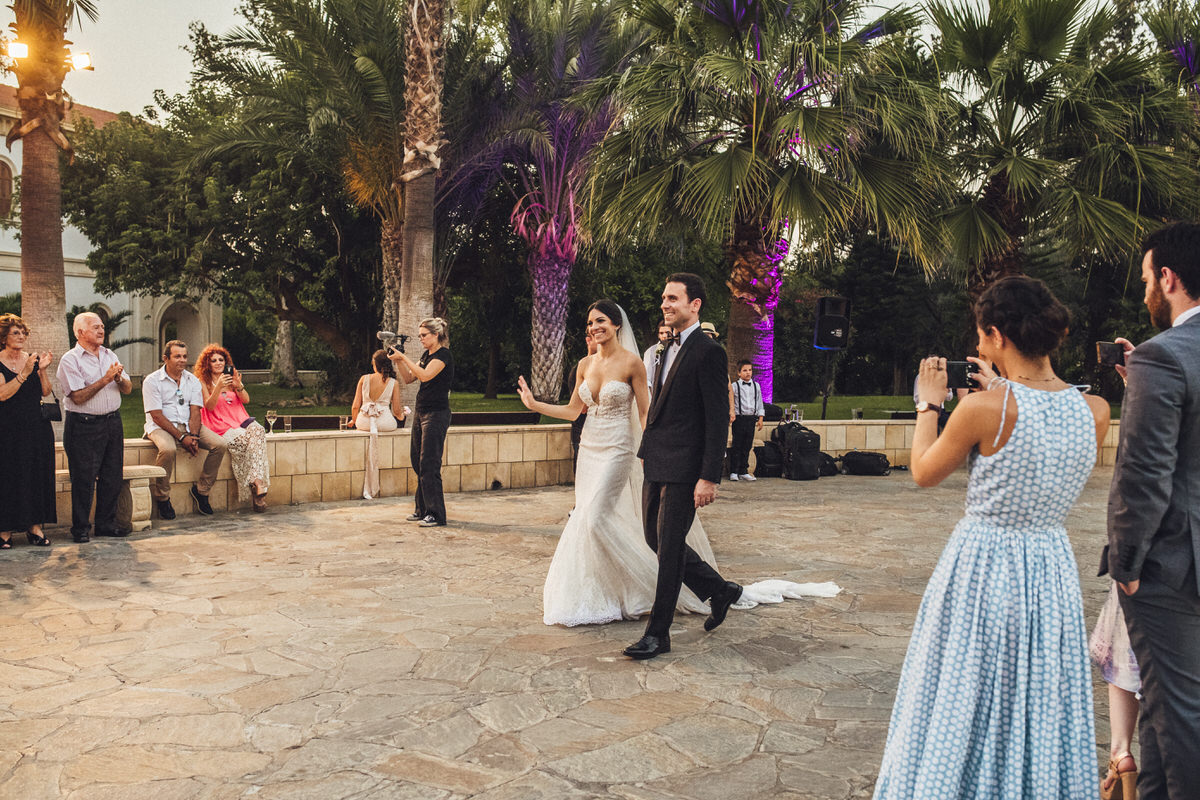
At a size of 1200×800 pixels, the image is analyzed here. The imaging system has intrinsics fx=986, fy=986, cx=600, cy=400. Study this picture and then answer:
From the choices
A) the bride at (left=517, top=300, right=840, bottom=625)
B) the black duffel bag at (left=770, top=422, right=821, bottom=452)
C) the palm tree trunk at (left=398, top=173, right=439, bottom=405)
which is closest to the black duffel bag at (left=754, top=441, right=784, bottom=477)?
the black duffel bag at (left=770, top=422, right=821, bottom=452)

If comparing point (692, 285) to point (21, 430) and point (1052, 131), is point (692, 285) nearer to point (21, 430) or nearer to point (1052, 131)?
point (21, 430)

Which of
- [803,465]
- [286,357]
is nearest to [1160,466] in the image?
[803,465]

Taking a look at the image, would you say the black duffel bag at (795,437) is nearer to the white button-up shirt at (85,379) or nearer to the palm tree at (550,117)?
the palm tree at (550,117)

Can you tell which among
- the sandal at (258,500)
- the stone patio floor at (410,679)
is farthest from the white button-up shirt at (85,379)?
the sandal at (258,500)

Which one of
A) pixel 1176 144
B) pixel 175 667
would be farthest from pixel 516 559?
pixel 1176 144

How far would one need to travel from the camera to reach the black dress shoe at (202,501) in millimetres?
9719

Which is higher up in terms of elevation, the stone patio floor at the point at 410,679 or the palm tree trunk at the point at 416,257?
the palm tree trunk at the point at 416,257

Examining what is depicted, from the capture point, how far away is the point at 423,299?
45.7 ft

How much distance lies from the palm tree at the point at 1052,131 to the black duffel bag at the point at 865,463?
3273 millimetres

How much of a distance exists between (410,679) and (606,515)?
1.62 m

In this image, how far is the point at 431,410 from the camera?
29.9ft

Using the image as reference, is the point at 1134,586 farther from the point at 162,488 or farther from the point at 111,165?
the point at 111,165

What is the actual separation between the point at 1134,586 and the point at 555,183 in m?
19.3

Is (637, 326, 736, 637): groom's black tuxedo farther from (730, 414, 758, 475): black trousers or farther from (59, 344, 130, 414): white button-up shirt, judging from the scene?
(730, 414, 758, 475): black trousers
